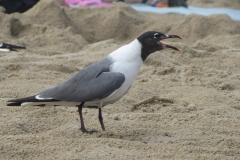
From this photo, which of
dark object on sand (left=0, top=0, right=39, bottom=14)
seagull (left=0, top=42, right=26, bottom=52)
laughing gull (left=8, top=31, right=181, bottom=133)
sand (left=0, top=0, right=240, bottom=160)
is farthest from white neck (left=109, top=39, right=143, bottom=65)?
dark object on sand (left=0, top=0, right=39, bottom=14)

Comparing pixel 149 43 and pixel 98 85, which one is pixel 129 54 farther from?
pixel 98 85

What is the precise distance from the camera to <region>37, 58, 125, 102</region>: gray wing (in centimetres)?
307

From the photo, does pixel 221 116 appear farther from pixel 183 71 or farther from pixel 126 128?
pixel 183 71

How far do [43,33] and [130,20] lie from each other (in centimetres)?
143

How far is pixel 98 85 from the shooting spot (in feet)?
10.2

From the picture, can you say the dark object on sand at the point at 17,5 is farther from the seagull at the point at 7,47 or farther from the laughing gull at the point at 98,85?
the laughing gull at the point at 98,85

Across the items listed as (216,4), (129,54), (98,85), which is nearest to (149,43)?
(129,54)

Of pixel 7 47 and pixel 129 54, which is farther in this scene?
pixel 7 47

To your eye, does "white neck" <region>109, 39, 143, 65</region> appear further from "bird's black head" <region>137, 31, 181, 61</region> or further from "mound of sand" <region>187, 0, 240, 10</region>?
"mound of sand" <region>187, 0, 240, 10</region>

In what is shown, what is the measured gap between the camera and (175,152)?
9.41 ft

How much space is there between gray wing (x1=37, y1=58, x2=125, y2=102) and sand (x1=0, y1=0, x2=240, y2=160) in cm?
22

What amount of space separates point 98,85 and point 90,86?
49 millimetres

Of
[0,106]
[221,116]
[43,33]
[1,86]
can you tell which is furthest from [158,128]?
[43,33]

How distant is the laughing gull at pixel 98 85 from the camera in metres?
3.08
